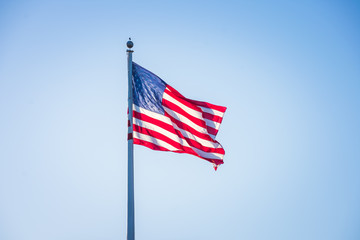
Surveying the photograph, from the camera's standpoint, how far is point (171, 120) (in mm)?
13898

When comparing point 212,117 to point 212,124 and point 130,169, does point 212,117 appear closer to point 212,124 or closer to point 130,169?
point 212,124

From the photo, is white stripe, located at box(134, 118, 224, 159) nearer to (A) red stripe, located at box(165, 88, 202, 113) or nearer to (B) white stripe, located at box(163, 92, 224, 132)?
(B) white stripe, located at box(163, 92, 224, 132)

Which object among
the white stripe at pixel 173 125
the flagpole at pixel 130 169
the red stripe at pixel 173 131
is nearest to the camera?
the flagpole at pixel 130 169

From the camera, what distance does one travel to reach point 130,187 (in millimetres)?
11148

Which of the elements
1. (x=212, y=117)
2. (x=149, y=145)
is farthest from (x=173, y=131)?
(x=212, y=117)

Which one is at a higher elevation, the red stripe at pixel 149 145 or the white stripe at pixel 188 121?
the white stripe at pixel 188 121

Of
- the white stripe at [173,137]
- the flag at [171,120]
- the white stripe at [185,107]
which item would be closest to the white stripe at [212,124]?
the flag at [171,120]

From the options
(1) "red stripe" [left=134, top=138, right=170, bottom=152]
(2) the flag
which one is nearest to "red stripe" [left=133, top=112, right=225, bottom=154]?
(2) the flag

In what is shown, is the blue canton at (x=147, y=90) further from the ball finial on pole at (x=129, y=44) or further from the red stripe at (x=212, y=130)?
the red stripe at (x=212, y=130)

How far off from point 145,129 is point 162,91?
1.63 m

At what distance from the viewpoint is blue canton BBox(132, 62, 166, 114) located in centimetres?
1343

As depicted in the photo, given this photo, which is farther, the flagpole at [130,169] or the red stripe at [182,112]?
the red stripe at [182,112]

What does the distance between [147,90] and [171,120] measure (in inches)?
51.2

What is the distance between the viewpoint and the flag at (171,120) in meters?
13.2
